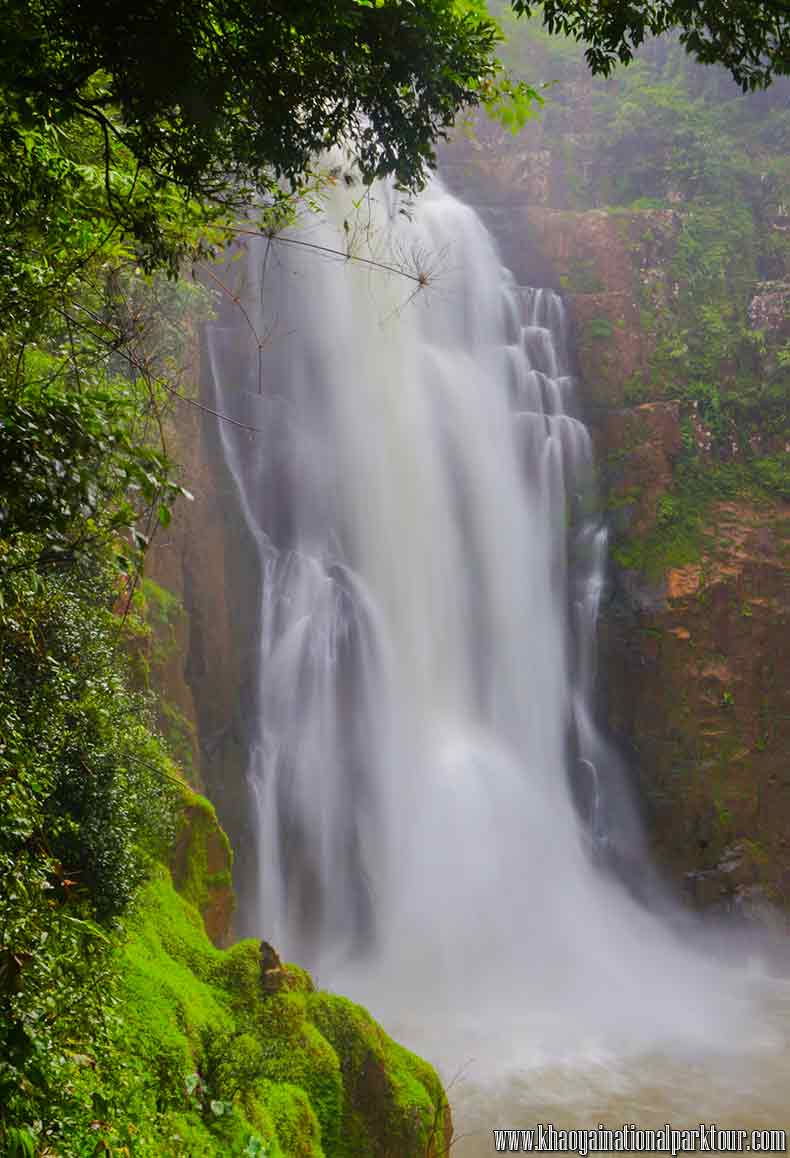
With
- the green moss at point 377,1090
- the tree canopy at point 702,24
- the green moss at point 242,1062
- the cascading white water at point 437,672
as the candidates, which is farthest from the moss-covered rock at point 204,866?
the tree canopy at point 702,24

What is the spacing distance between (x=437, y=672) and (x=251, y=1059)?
10.1 metres

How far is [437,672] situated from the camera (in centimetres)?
1566

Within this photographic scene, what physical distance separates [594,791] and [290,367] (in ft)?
33.3

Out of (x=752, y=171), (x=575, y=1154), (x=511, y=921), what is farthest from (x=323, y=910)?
(x=752, y=171)

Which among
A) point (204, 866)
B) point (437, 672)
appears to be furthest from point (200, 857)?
point (437, 672)

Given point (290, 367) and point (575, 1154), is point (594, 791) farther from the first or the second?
point (290, 367)

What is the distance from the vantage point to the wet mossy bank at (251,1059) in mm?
5055

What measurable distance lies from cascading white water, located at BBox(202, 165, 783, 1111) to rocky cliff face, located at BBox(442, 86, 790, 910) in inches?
31.2

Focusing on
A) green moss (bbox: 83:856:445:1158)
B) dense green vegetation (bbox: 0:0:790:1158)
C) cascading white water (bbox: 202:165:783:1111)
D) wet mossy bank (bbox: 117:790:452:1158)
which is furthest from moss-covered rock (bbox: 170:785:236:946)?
cascading white water (bbox: 202:165:783:1111)

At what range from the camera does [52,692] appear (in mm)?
5344

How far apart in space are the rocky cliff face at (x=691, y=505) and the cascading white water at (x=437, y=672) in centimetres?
79

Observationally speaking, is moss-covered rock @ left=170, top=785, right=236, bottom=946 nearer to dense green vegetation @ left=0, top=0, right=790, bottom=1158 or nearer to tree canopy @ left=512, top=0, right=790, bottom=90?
dense green vegetation @ left=0, top=0, right=790, bottom=1158

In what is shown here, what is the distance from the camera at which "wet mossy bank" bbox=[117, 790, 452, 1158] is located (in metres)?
5.05

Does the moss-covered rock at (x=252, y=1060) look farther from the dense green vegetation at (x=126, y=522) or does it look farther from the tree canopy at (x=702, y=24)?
the tree canopy at (x=702, y=24)
